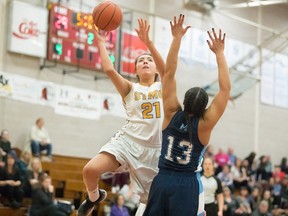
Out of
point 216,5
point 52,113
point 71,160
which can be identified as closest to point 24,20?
point 52,113

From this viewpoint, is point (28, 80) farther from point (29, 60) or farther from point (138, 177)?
point (138, 177)

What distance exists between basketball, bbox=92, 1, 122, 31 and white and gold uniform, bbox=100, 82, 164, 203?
74 cm

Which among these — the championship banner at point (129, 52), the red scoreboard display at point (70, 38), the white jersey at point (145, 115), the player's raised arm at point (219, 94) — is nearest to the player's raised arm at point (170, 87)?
the player's raised arm at point (219, 94)

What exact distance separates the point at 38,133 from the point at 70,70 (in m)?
2.17

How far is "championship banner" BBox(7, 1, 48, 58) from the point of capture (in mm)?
14172

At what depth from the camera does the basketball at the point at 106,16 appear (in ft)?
18.2

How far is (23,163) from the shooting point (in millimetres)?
12219

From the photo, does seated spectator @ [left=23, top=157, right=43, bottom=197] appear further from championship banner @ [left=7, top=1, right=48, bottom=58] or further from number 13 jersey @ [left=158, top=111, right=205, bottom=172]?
number 13 jersey @ [left=158, top=111, right=205, bottom=172]

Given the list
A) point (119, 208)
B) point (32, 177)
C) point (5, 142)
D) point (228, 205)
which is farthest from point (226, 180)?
point (5, 142)

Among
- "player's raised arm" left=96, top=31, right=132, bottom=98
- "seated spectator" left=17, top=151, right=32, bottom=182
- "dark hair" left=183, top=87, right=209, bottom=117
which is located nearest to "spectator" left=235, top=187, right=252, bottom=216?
"seated spectator" left=17, top=151, right=32, bottom=182

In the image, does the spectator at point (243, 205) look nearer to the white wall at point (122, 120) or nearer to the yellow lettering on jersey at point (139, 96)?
the white wall at point (122, 120)

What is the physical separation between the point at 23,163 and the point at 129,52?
5.25 metres

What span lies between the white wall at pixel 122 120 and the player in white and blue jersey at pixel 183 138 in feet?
33.2

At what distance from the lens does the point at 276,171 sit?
703 inches
